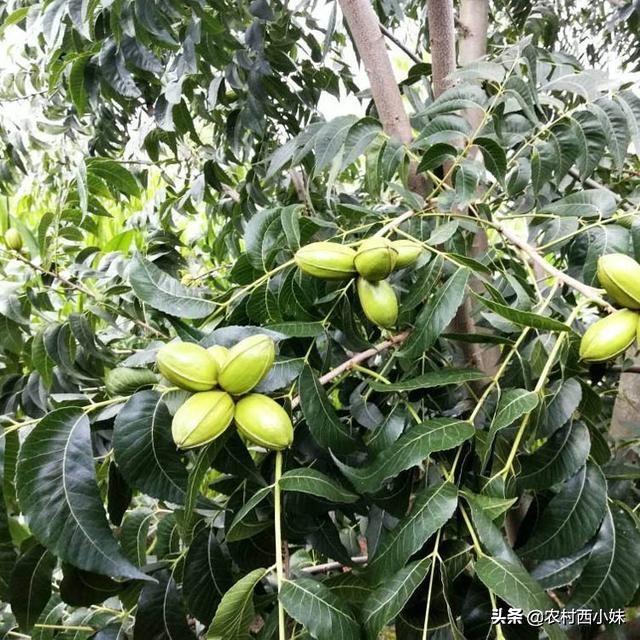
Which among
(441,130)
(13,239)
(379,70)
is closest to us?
(441,130)

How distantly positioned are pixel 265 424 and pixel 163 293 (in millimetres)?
233

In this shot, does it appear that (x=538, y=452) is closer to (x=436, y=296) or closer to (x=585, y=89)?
(x=436, y=296)

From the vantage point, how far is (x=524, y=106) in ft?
2.84

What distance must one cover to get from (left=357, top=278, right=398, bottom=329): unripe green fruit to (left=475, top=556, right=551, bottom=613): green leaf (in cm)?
28

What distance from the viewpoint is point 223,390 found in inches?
22.9

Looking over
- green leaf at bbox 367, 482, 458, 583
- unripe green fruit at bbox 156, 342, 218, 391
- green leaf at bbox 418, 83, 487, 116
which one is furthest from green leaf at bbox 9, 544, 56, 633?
green leaf at bbox 418, 83, 487, 116

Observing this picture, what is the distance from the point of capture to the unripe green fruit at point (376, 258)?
64 centimetres

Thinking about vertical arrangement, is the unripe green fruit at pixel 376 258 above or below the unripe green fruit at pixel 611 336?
above

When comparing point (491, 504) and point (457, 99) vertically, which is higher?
point (457, 99)

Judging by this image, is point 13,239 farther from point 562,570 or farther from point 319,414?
point 562,570

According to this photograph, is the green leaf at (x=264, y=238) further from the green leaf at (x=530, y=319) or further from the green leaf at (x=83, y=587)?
the green leaf at (x=83, y=587)

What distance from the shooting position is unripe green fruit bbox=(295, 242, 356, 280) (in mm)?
664

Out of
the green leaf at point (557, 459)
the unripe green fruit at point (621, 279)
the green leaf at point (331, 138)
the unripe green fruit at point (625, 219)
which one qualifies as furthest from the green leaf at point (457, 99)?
the green leaf at point (557, 459)

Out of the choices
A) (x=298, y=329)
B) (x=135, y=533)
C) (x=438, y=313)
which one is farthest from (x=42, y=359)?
(x=438, y=313)
